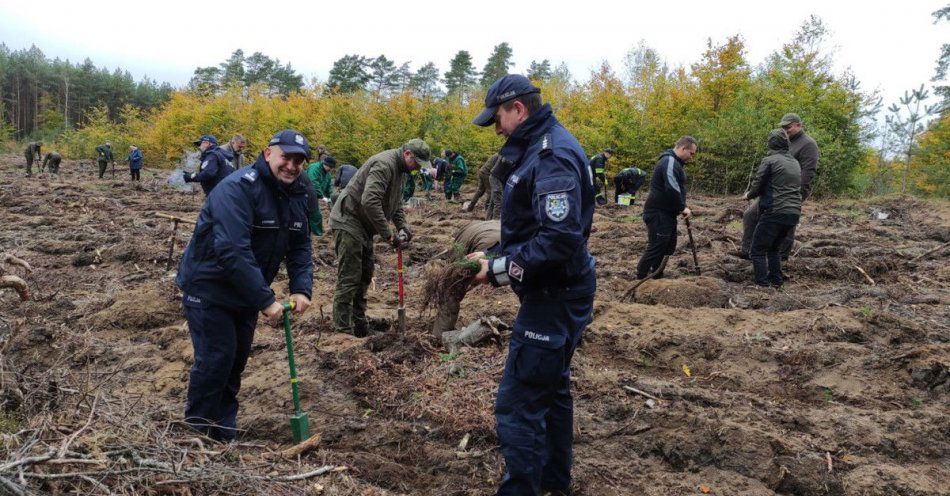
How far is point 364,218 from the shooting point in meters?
5.79

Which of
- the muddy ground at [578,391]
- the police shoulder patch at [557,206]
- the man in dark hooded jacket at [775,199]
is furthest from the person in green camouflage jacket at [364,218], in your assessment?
the man in dark hooded jacket at [775,199]

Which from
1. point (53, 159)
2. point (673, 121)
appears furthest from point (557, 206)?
point (53, 159)

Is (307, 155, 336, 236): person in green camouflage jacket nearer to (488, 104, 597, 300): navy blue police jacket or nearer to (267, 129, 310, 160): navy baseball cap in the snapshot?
(267, 129, 310, 160): navy baseball cap

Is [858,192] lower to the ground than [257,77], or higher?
lower

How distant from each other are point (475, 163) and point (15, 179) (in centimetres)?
1780

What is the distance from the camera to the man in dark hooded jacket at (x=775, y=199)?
6.94 metres

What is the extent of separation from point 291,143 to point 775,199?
5830 millimetres

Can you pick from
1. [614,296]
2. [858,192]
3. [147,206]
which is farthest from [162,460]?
[858,192]

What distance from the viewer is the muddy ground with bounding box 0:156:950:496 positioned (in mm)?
2555

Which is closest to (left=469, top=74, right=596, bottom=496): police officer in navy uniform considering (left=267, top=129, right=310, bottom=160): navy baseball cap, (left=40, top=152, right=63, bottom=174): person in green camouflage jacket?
(left=267, top=129, right=310, bottom=160): navy baseball cap

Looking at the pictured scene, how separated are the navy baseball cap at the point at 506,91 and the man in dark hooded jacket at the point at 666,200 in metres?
4.46

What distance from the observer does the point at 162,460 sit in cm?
233

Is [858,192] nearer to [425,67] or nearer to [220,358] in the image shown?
[220,358]

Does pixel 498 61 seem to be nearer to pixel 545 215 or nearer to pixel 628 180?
pixel 628 180
